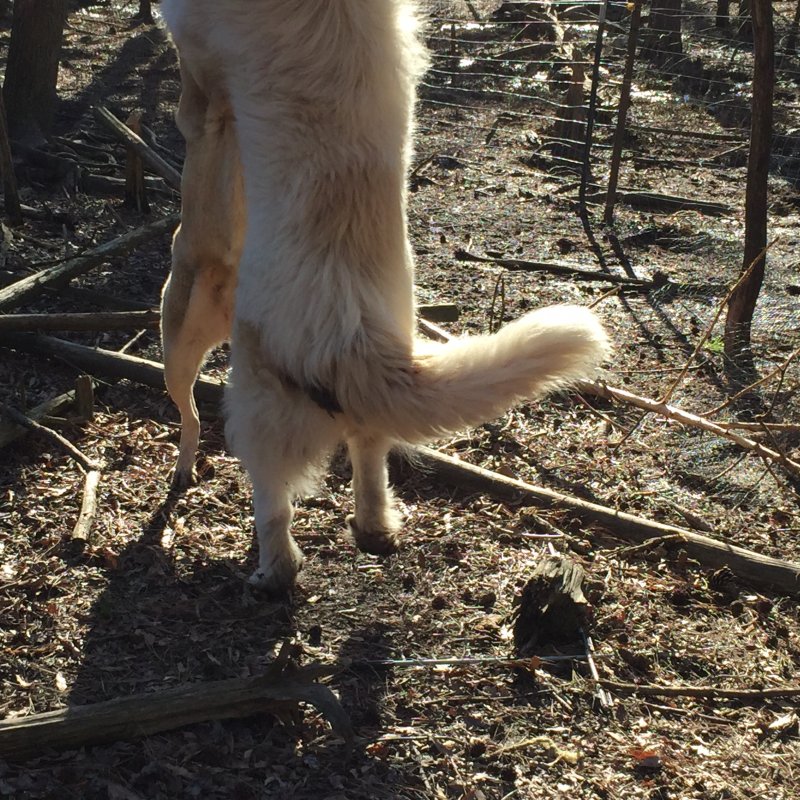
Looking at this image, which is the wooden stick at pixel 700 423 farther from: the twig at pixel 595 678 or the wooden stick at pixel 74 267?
the wooden stick at pixel 74 267

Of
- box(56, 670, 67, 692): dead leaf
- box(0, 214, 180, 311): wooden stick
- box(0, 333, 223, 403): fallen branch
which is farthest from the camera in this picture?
box(0, 214, 180, 311): wooden stick

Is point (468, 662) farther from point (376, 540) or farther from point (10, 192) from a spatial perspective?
point (10, 192)

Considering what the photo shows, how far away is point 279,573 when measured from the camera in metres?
3.78

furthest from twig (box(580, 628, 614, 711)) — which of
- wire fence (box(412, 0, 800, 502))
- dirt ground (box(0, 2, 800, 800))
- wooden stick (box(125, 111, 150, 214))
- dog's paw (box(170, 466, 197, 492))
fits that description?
wooden stick (box(125, 111, 150, 214))

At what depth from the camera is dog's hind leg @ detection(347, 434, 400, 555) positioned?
3803mm

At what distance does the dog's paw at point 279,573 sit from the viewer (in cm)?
377

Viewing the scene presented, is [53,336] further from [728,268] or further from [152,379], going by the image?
[728,268]

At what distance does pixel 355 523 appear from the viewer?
3.95 m

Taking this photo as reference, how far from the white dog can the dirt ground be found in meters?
0.74

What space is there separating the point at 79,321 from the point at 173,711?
9.51 ft

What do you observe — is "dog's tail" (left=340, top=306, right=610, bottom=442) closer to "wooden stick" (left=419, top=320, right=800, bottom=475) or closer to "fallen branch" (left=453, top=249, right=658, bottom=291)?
"wooden stick" (left=419, top=320, right=800, bottom=475)

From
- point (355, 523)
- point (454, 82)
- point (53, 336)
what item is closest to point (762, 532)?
point (355, 523)

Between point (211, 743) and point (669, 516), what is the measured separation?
8.31 feet

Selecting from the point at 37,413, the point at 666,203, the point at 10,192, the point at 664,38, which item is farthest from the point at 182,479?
the point at 664,38
